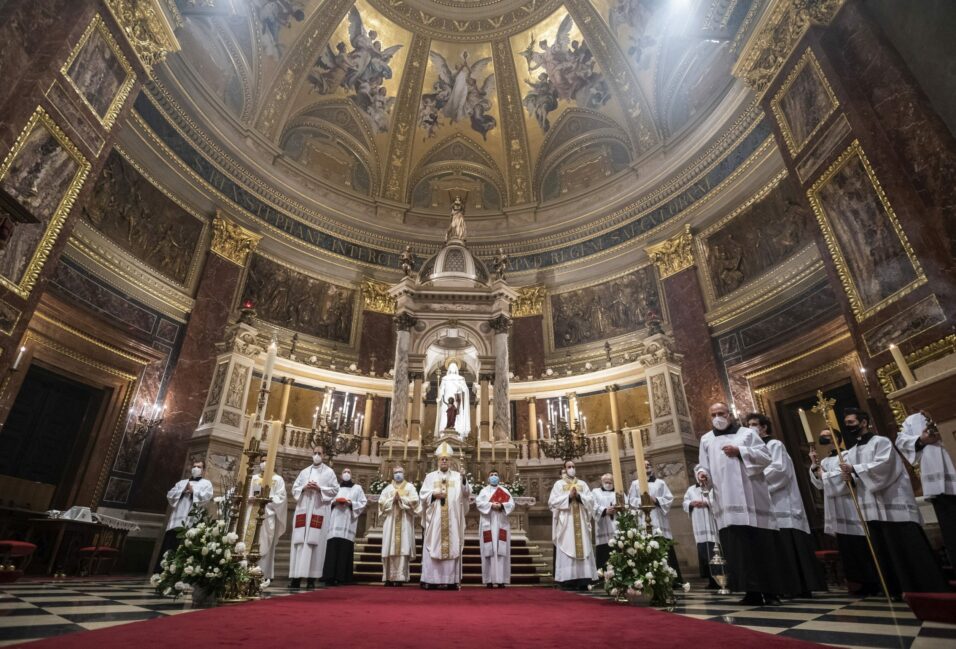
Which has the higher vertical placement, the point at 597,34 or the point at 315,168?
the point at 597,34

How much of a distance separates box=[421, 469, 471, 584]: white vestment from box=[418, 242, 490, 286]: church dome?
21.9ft

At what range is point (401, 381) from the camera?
12.3m

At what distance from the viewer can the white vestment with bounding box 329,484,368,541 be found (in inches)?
307

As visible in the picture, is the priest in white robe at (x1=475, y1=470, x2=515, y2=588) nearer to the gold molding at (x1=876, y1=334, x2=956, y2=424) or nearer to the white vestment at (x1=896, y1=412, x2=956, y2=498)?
the white vestment at (x1=896, y1=412, x2=956, y2=498)

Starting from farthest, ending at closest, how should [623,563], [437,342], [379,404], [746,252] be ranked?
[379,404], [437,342], [746,252], [623,563]

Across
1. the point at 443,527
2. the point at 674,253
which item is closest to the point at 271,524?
the point at 443,527

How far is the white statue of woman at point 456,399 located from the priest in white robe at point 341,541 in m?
4.12

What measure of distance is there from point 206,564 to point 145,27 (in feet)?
29.9

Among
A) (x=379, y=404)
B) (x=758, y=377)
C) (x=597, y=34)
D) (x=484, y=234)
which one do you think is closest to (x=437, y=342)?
(x=379, y=404)

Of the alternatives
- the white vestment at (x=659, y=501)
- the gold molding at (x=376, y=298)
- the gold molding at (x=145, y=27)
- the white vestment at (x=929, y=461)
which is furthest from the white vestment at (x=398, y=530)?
the gold molding at (x=376, y=298)

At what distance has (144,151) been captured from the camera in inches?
472

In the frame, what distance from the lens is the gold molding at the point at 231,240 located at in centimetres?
1367

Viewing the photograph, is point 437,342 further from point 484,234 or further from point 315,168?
point 315,168

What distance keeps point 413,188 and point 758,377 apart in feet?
46.0
